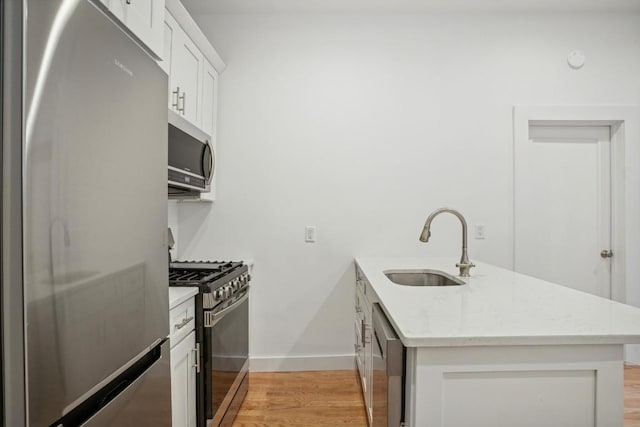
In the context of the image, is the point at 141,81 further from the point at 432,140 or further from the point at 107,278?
the point at 432,140

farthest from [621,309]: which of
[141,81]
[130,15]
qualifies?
[130,15]

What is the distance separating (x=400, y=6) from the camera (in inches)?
103

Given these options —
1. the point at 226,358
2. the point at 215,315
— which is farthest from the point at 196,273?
the point at 226,358

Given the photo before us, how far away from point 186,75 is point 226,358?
1636 mm

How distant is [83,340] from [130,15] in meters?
1.01

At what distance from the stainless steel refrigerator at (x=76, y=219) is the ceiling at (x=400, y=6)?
6.21 ft

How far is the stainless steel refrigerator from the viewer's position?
62 cm

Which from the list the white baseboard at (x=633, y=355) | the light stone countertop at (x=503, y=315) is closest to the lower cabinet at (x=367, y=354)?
the light stone countertop at (x=503, y=315)

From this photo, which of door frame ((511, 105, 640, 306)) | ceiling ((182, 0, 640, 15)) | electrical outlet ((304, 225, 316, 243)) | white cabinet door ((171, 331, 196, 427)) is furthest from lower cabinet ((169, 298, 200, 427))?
door frame ((511, 105, 640, 306))

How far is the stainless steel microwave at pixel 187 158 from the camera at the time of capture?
167 cm

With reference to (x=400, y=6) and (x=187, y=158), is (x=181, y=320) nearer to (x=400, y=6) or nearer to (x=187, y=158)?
(x=187, y=158)

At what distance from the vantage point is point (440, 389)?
98 cm

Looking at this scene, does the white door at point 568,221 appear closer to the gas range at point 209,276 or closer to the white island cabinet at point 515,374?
the white island cabinet at point 515,374

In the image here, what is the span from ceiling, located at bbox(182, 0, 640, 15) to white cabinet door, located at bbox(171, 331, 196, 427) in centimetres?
231
